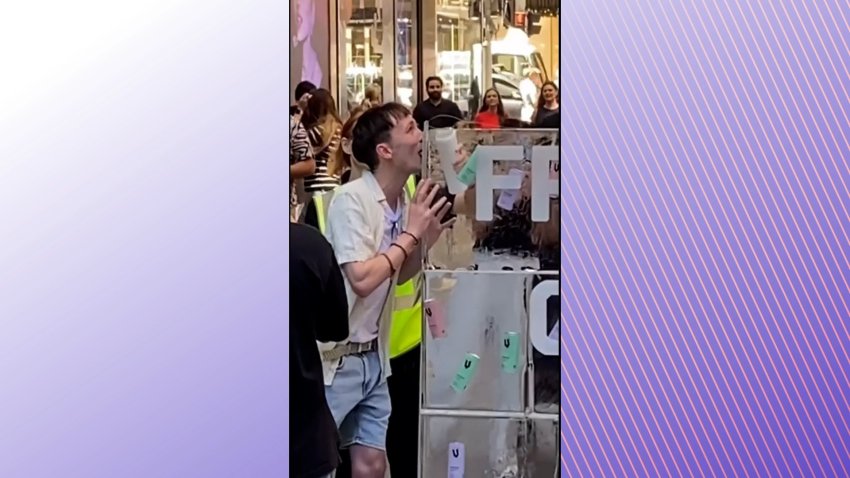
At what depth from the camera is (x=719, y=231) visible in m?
2.53

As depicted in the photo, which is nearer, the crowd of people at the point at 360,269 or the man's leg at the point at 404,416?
the crowd of people at the point at 360,269

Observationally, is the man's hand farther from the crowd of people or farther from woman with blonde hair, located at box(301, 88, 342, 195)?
woman with blonde hair, located at box(301, 88, 342, 195)

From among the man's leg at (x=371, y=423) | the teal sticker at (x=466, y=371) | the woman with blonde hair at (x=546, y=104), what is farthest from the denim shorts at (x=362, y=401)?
the woman with blonde hair at (x=546, y=104)

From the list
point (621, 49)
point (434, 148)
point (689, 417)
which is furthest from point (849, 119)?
point (434, 148)

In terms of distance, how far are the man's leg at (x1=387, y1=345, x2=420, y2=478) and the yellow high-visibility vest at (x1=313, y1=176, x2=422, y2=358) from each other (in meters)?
0.02

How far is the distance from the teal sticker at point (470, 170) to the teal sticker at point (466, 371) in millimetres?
387

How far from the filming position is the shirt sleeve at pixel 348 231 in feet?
8.77

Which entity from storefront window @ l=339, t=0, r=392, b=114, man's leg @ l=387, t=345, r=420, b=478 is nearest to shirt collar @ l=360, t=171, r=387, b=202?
storefront window @ l=339, t=0, r=392, b=114

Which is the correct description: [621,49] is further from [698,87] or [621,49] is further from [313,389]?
[313,389]

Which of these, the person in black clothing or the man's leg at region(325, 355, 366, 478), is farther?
the man's leg at region(325, 355, 366, 478)

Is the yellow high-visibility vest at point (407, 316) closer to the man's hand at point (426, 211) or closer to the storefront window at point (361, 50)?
the man's hand at point (426, 211)

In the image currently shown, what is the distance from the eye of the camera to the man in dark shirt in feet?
8.55

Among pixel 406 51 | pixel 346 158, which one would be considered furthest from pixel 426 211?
pixel 406 51

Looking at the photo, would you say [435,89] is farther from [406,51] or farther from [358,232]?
[358,232]
